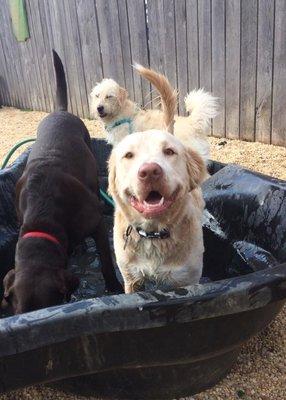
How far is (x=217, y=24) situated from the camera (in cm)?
539

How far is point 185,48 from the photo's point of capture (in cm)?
596

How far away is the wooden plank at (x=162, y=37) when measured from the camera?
598cm

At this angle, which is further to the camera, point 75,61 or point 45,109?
point 45,109

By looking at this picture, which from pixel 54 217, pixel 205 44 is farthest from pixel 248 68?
pixel 54 217

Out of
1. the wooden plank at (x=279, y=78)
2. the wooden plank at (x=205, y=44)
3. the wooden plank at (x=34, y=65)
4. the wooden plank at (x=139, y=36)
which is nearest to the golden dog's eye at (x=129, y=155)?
the wooden plank at (x=279, y=78)

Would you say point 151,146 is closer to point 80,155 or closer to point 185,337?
point 185,337

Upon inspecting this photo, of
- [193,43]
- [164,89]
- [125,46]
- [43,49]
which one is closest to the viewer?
[164,89]

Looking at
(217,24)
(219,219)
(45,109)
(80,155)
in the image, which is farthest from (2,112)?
(219,219)

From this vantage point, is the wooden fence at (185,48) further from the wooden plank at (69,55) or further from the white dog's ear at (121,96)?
the white dog's ear at (121,96)

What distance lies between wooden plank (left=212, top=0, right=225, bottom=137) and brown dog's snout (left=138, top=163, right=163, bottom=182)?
409 centimetres

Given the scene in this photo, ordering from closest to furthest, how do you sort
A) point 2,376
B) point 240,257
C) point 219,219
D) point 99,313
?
point 99,313
point 2,376
point 240,257
point 219,219

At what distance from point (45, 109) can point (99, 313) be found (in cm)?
853

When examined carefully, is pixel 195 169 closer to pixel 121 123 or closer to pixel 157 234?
pixel 157 234

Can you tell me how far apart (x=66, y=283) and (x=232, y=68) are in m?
4.08
